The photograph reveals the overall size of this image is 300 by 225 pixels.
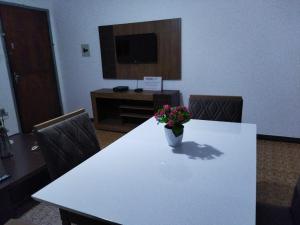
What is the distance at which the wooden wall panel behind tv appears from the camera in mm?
3436

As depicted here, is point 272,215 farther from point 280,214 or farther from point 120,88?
point 120,88

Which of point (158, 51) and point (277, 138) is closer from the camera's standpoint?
point (277, 138)

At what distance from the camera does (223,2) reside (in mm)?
3045

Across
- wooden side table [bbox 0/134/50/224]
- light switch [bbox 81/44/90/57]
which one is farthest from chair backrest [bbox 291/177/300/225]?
light switch [bbox 81/44/90/57]

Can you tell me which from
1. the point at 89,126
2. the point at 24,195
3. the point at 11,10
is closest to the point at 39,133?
the point at 89,126

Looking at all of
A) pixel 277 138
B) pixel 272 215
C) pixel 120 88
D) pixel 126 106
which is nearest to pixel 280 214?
pixel 272 215

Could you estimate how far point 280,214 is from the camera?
120cm

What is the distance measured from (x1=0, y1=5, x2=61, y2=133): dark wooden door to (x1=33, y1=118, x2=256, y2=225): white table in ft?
10.1

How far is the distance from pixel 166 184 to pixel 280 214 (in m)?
0.67

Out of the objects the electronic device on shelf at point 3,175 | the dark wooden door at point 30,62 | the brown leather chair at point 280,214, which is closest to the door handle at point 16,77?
the dark wooden door at point 30,62

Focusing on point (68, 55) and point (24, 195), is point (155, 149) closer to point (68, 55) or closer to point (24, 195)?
point (24, 195)

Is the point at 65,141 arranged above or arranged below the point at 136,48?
below

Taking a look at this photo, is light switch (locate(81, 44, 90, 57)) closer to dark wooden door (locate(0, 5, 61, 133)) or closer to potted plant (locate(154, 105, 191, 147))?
dark wooden door (locate(0, 5, 61, 133))

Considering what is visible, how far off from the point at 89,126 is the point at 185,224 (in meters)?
1.12
